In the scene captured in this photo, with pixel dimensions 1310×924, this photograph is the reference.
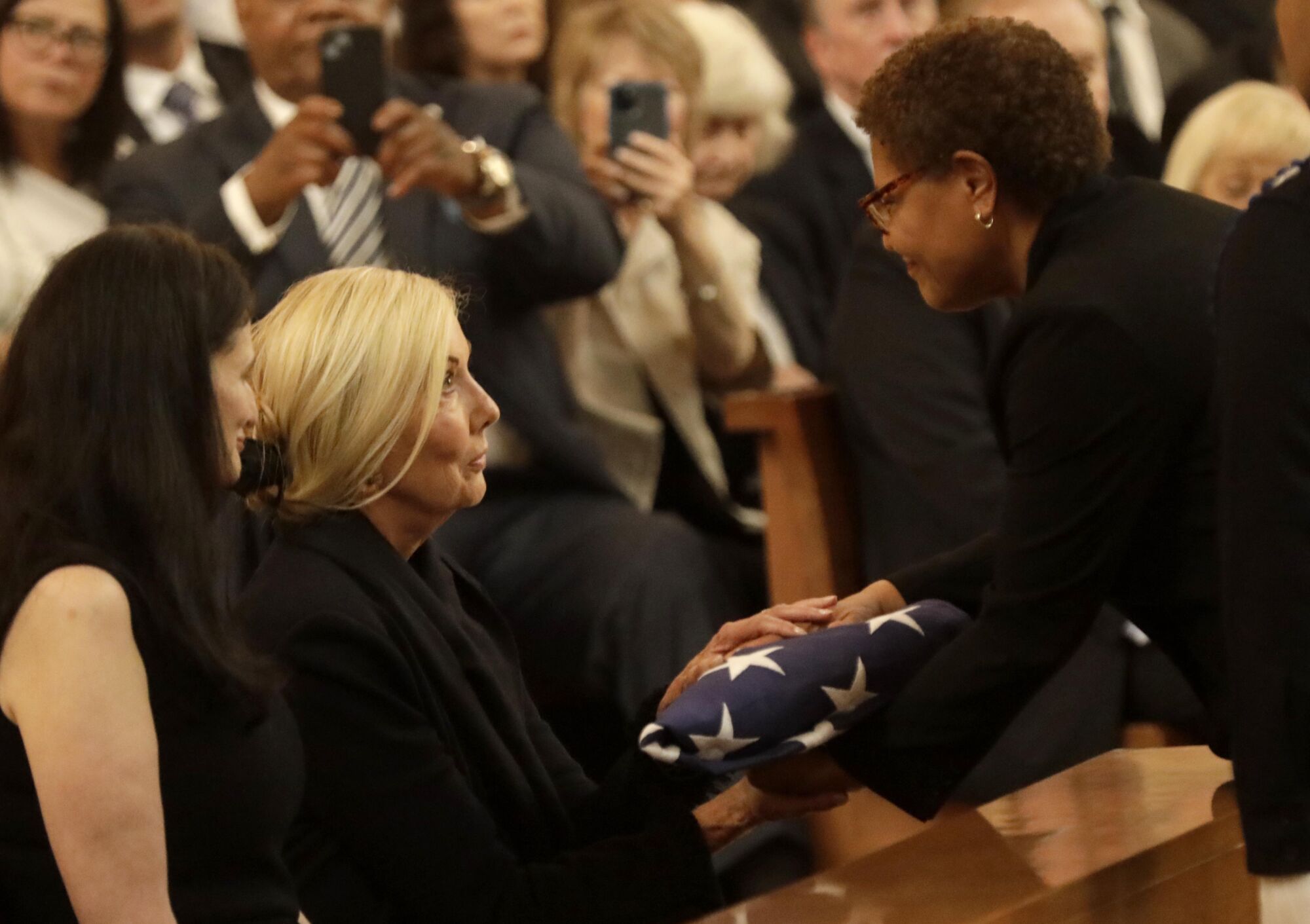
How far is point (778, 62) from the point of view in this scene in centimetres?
436

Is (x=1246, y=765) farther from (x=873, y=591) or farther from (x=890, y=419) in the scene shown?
(x=890, y=419)

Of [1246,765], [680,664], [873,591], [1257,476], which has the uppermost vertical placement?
[1257,476]

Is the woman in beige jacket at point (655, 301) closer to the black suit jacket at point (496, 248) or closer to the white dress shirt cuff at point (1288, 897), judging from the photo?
the black suit jacket at point (496, 248)

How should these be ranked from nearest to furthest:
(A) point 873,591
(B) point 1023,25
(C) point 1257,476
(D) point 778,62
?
(C) point 1257,476 → (B) point 1023,25 → (A) point 873,591 → (D) point 778,62

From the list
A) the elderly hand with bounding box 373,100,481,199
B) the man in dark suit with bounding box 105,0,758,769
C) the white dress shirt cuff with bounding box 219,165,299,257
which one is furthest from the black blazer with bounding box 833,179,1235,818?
the white dress shirt cuff with bounding box 219,165,299,257

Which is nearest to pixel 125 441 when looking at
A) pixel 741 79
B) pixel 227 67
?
pixel 227 67

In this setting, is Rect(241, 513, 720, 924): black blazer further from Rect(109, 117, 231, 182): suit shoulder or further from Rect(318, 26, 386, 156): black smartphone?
Rect(109, 117, 231, 182): suit shoulder

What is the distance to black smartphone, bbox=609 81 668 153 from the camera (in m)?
3.49

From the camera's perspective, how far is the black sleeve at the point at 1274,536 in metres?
1.35

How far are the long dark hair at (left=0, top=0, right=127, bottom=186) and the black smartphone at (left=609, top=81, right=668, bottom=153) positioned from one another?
0.90 metres

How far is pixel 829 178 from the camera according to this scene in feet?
12.8

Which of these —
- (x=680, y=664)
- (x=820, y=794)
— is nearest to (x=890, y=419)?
(x=680, y=664)

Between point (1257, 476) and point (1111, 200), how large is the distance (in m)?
0.56

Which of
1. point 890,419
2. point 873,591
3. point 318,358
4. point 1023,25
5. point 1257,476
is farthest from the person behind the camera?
point 890,419
